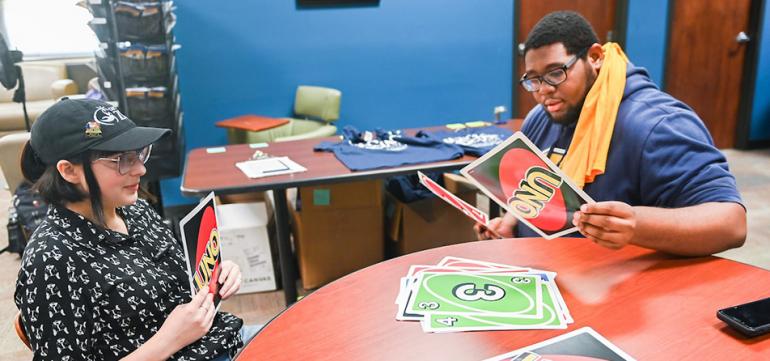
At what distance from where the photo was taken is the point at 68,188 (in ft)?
4.05

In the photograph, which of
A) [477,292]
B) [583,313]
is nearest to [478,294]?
[477,292]

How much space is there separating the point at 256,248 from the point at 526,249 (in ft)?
6.05

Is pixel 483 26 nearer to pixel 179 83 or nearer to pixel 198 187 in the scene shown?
pixel 179 83

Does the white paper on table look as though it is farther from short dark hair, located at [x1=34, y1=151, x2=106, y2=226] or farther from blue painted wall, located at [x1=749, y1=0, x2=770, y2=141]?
blue painted wall, located at [x1=749, y1=0, x2=770, y2=141]

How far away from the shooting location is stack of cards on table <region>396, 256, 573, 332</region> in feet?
3.65

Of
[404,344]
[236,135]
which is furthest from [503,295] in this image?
[236,135]

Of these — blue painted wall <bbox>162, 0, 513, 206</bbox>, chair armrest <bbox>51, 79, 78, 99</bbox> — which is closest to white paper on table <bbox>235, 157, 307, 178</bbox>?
blue painted wall <bbox>162, 0, 513, 206</bbox>

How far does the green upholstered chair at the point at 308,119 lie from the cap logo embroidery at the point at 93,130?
8.93 feet

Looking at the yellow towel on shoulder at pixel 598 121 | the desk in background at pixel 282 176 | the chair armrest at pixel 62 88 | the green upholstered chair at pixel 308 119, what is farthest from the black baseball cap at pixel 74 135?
the chair armrest at pixel 62 88

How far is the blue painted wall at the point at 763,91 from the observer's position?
5294 mm

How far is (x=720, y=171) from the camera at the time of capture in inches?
56.0

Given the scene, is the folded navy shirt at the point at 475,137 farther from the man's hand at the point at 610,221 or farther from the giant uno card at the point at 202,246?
the giant uno card at the point at 202,246

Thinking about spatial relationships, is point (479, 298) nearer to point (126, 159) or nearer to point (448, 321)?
point (448, 321)

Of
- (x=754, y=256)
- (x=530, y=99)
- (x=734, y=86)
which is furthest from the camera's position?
(x=734, y=86)
